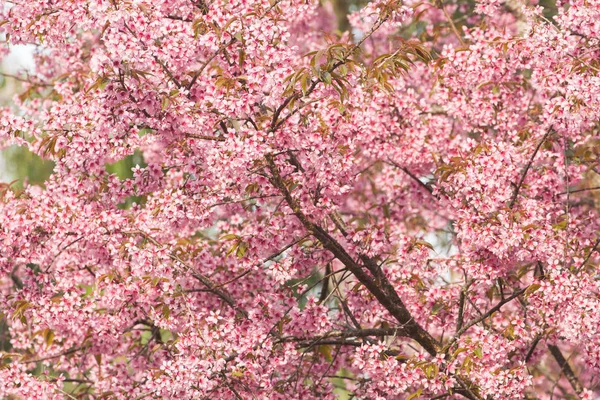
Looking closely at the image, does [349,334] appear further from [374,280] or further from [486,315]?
[486,315]

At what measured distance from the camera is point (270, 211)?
6289 mm

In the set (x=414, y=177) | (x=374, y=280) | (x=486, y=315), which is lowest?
(x=486, y=315)

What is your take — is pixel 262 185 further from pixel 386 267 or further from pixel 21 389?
pixel 21 389

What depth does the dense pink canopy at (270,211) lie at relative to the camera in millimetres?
5195

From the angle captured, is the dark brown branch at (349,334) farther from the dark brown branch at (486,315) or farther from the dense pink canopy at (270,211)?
the dark brown branch at (486,315)

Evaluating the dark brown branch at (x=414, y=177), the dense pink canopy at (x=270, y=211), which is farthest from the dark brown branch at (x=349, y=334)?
the dark brown branch at (x=414, y=177)

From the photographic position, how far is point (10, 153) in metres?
12.9

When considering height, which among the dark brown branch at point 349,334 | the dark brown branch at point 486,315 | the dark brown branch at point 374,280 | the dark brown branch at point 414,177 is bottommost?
the dark brown branch at point 486,315

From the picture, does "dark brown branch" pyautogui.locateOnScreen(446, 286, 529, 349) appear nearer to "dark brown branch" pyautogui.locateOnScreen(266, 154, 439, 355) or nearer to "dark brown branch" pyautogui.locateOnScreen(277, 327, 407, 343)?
"dark brown branch" pyautogui.locateOnScreen(266, 154, 439, 355)

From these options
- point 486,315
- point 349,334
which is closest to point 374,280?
point 349,334

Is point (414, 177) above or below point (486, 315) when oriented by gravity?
above

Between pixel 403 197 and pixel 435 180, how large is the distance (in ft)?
3.01

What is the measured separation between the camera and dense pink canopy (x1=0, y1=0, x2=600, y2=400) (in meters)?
5.20

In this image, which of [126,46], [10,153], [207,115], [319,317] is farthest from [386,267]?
[10,153]
